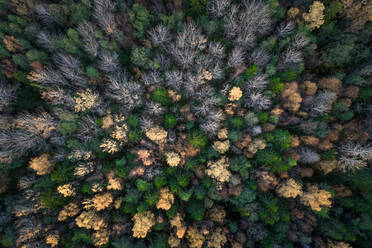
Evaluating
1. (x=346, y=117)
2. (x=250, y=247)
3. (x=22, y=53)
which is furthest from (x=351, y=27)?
(x=22, y=53)

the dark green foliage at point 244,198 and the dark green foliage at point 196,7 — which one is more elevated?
the dark green foliage at point 196,7

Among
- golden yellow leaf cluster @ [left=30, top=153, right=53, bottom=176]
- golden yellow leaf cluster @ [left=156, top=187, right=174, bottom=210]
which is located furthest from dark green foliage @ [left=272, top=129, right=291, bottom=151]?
golden yellow leaf cluster @ [left=30, top=153, right=53, bottom=176]

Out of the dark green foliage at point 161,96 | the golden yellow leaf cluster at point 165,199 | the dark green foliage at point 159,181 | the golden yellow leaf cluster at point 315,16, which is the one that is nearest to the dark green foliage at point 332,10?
the golden yellow leaf cluster at point 315,16

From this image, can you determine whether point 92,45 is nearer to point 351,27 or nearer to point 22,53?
point 22,53

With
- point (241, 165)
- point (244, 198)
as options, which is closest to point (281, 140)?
point (241, 165)

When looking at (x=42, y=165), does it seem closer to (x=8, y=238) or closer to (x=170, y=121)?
(x=8, y=238)

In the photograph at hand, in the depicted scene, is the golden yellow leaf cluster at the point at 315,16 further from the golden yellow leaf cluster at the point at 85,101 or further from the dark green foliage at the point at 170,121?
the golden yellow leaf cluster at the point at 85,101
